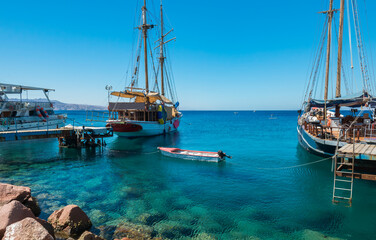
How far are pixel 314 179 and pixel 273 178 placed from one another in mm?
3349

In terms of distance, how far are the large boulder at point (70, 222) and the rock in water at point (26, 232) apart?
3048 millimetres

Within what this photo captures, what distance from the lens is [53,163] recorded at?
24109 mm

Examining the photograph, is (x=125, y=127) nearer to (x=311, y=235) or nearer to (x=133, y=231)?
(x=133, y=231)

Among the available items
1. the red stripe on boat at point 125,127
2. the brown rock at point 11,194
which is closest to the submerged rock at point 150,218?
the brown rock at point 11,194

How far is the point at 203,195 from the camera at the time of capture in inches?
602

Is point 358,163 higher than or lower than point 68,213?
higher

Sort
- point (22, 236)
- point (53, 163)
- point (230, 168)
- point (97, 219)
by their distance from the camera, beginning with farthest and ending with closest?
point (53, 163) → point (230, 168) → point (97, 219) → point (22, 236)

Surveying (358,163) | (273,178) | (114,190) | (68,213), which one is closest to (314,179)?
(273,178)

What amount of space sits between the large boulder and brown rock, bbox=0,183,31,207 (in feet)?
8.36

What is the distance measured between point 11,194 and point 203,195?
11.2m

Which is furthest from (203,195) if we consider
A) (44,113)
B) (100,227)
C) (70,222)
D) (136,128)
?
(44,113)

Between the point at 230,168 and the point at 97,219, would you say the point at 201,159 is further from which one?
the point at 97,219

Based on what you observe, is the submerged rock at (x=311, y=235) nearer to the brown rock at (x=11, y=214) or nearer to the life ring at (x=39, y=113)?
the brown rock at (x=11, y=214)

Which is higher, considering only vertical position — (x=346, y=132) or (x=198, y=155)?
(x=346, y=132)
